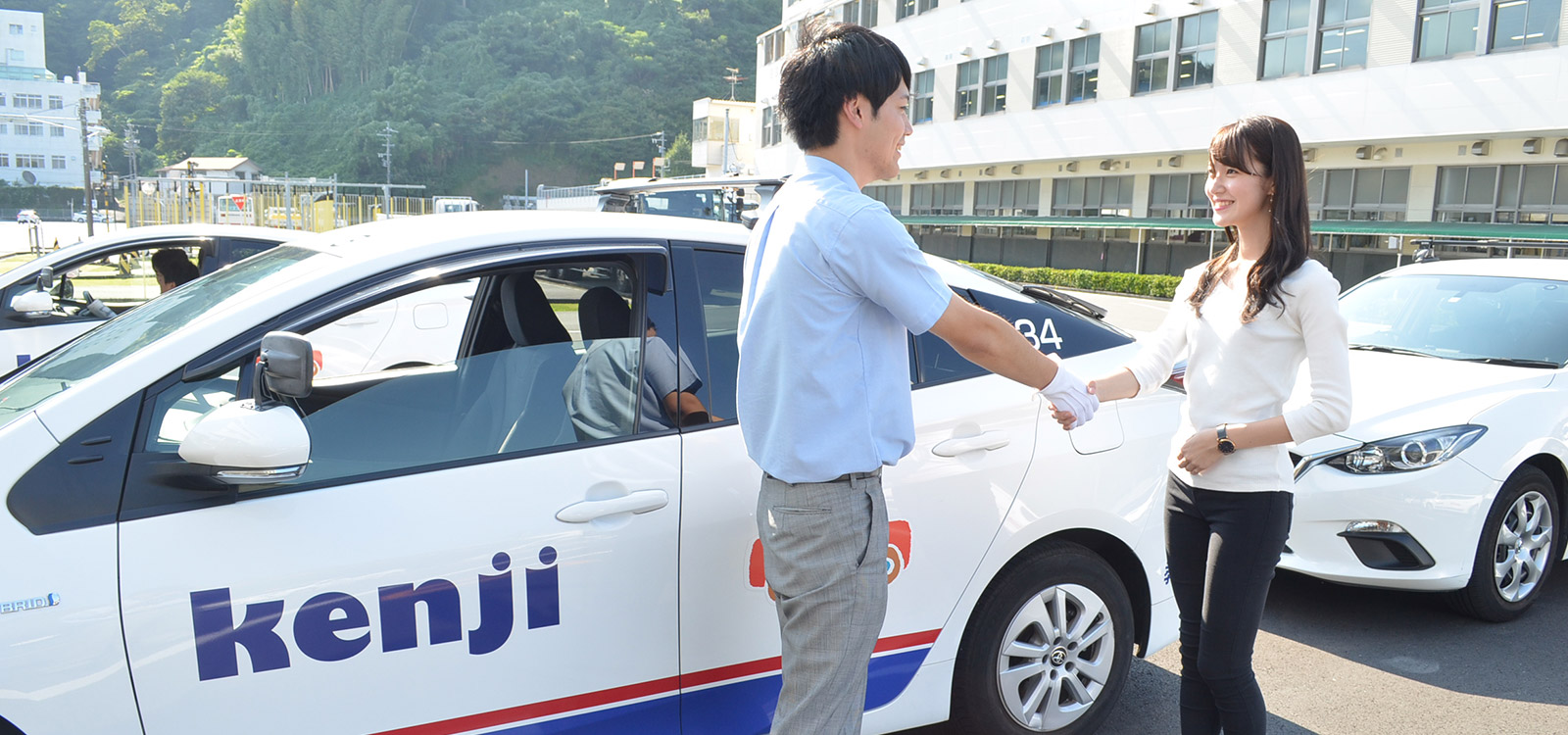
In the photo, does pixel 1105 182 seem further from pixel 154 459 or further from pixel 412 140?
pixel 412 140

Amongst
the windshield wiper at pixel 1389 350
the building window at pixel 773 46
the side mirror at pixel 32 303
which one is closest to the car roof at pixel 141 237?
the side mirror at pixel 32 303

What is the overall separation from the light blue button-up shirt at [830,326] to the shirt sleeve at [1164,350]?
3.29 feet

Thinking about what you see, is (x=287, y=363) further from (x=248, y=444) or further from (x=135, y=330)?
(x=135, y=330)

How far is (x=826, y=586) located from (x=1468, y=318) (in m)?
4.73

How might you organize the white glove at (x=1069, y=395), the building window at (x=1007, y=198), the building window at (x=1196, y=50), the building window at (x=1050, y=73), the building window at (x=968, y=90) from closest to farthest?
the white glove at (x=1069, y=395) → the building window at (x=1196, y=50) → the building window at (x=1050, y=73) → the building window at (x=1007, y=198) → the building window at (x=968, y=90)

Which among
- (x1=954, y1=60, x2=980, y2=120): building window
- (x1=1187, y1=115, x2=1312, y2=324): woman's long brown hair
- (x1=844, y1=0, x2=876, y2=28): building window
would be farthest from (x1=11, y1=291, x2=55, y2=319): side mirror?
(x1=844, y1=0, x2=876, y2=28): building window

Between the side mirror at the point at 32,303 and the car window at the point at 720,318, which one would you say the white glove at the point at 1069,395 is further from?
the side mirror at the point at 32,303

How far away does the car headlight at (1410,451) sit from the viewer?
4242 millimetres

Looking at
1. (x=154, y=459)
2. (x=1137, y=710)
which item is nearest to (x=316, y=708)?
(x=154, y=459)

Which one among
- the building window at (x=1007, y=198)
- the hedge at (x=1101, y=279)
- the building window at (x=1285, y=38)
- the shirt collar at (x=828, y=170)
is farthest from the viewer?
the building window at (x=1007, y=198)

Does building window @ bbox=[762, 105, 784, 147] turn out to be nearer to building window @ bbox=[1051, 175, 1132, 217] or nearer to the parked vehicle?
building window @ bbox=[1051, 175, 1132, 217]

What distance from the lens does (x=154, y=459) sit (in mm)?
2055

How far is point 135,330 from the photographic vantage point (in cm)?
254

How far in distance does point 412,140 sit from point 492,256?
11533 centimetres
